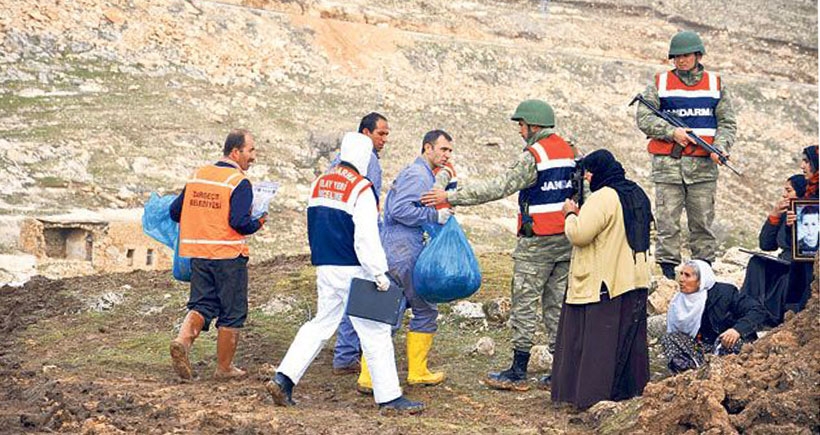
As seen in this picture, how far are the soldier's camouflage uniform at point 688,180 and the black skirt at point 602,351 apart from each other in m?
2.53

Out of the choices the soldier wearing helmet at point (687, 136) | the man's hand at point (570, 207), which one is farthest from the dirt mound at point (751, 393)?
the soldier wearing helmet at point (687, 136)

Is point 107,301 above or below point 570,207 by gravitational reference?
below

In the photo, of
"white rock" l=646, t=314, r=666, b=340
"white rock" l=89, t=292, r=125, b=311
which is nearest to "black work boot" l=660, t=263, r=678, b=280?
"white rock" l=646, t=314, r=666, b=340

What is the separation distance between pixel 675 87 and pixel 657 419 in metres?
4.48

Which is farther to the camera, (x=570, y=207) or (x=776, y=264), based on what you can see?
(x=776, y=264)

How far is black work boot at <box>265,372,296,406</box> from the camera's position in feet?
28.8

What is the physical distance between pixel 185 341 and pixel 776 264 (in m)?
4.45

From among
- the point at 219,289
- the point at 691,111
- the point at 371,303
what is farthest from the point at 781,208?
the point at 219,289

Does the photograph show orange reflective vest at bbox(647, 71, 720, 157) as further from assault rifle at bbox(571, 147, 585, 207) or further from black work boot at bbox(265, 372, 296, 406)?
black work boot at bbox(265, 372, 296, 406)

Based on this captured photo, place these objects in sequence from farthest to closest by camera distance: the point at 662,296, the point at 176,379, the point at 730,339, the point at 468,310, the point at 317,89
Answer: the point at 317,89 → the point at 468,310 → the point at 662,296 → the point at 176,379 → the point at 730,339

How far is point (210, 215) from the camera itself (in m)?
9.70

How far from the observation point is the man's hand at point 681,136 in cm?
1097

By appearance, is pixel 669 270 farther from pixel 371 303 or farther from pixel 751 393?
pixel 751 393

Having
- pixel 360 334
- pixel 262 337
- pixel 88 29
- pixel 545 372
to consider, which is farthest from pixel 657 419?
pixel 88 29
